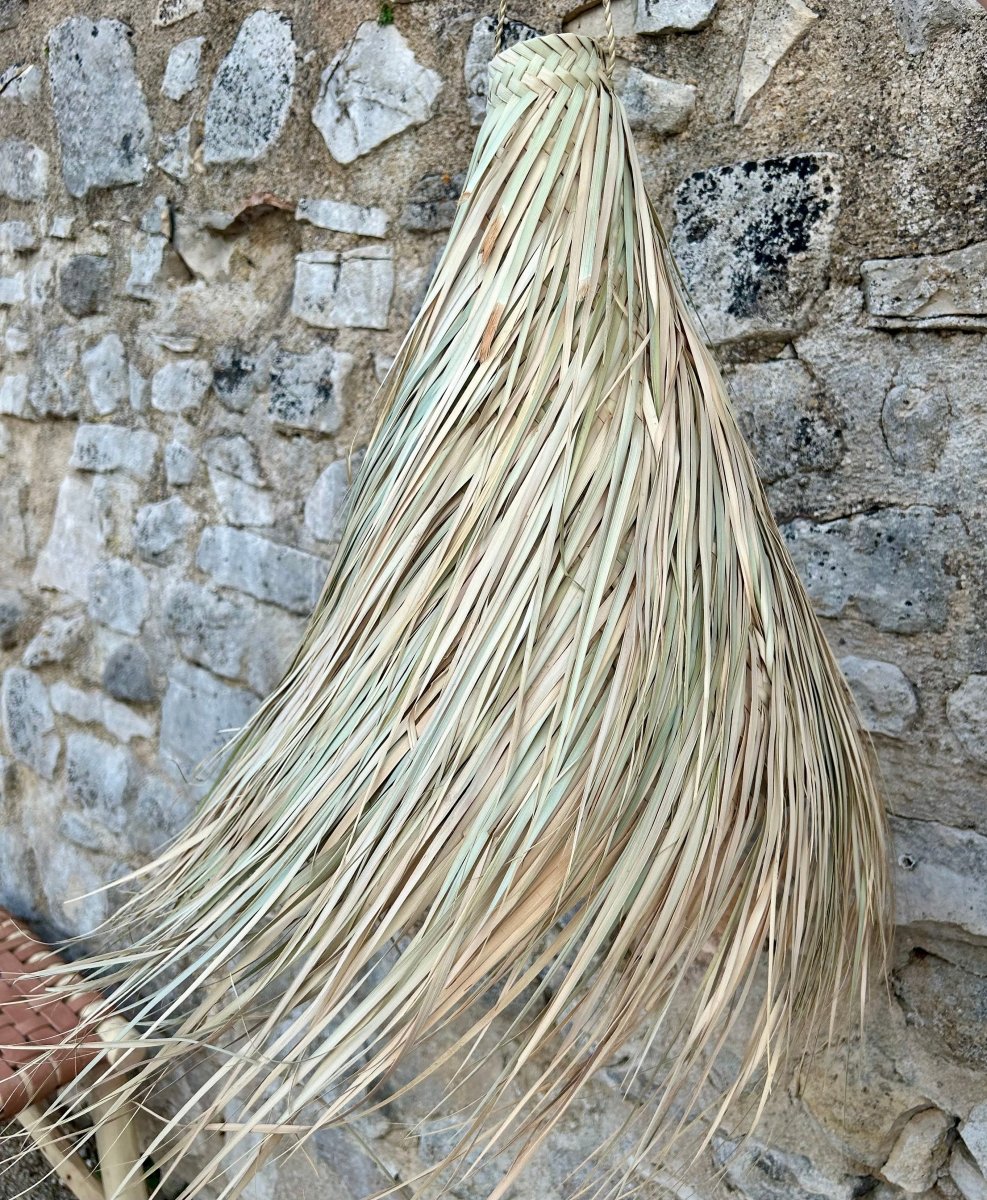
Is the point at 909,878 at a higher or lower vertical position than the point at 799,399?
lower

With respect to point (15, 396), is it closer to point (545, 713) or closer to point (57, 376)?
point (57, 376)

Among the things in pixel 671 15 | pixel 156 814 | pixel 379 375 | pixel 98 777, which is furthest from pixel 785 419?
pixel 98 777

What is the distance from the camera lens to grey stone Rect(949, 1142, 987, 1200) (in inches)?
36.5

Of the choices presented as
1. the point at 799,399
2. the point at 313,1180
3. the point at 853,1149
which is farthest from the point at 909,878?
the point at 313,1180

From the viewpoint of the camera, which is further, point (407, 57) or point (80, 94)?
point (80, 94)

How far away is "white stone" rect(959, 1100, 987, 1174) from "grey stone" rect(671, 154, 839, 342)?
696mm

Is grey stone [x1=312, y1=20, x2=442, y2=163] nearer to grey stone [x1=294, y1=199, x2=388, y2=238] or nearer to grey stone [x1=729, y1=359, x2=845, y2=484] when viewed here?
grey stone [x1=294, y1=199, x2=388, y2=238]

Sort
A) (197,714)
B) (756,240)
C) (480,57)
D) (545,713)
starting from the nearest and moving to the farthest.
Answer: (545,713) < (756,240) < (480,57) < (197,714)

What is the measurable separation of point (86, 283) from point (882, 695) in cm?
124

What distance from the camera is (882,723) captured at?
37.7 inches

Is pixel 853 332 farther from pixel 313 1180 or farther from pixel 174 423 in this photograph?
pixel 313 1180

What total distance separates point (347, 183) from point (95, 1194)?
4.37ft

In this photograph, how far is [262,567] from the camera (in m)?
1.39

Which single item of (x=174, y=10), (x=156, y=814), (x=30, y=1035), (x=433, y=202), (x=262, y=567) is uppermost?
(x=174, y=10)
